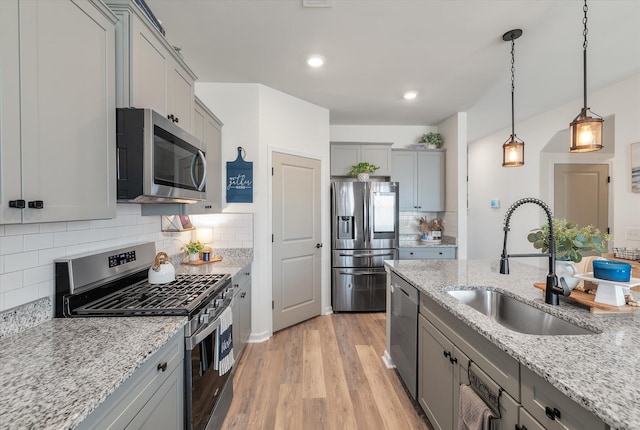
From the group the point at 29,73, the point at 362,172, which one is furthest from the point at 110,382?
the point at 362,172

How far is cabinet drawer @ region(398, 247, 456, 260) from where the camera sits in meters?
4.02

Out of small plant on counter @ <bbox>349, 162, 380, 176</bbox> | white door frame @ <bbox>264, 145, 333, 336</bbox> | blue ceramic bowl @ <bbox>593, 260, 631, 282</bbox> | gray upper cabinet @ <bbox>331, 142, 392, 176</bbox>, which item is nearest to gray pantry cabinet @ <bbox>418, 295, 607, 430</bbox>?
blue ceramic bowl @ <bbox>593, 260, 631, 282</bbox>

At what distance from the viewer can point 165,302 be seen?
147 centimetres

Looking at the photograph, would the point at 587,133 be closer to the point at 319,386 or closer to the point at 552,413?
the point at 552,413

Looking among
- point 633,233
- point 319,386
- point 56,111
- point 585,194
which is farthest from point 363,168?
point 585,194

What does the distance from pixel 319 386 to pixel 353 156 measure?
9.70 ft

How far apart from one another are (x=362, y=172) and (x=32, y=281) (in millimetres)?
3457

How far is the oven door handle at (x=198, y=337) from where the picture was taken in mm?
1371

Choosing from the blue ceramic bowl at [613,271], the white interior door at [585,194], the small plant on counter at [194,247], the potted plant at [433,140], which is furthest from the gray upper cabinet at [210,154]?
the white interior door at [585,194]

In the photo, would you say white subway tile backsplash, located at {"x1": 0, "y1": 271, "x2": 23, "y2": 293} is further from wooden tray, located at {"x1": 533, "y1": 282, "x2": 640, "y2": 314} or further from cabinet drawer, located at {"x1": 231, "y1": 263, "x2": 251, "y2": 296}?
wooden tray, located at {"x1": 533, "y1": 282, "x2": 640, "y2": 314}

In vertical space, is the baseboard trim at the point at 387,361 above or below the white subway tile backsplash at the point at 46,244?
below

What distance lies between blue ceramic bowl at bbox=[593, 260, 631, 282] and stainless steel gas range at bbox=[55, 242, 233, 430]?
184cm

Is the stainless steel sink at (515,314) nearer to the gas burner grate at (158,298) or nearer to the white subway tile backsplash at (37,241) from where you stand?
the gas burner grate at (158,298)

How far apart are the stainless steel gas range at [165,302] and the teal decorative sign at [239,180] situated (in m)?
1.19
